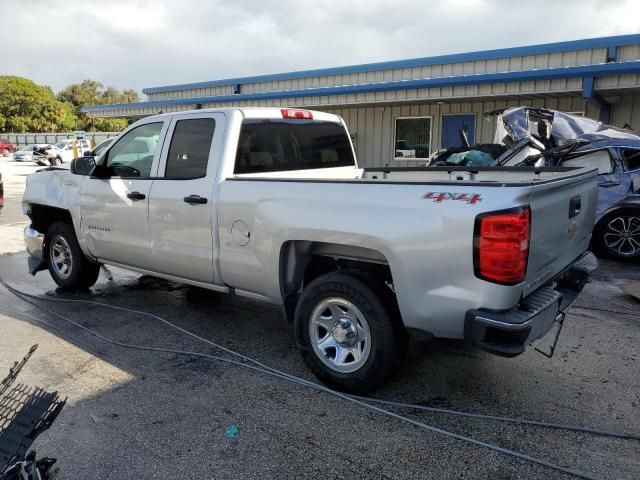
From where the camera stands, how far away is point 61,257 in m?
6.09

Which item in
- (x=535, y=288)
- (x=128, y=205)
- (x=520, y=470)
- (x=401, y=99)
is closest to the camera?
(x=520, y=470)

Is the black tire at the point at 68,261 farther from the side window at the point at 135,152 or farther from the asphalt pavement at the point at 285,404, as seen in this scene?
the side window at the point at 135,152

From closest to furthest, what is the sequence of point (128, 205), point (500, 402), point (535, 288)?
point (535, 288), point (500, 402), point (128, 205)

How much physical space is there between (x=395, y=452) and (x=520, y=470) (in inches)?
25.6

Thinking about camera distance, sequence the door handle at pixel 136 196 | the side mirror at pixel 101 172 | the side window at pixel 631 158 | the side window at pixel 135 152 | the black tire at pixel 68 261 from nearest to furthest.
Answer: the door handle at pixel 136 196 → the side window at pixel 135 152 → the side mirror at pixel 101 172 → the black tire at pixel 68 261 → the side window at pixel 631 158

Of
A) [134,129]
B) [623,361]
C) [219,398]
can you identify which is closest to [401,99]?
[134,129]

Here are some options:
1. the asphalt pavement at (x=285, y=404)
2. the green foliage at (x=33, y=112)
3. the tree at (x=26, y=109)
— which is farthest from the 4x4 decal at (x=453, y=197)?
the tree at (x=26, y=109)

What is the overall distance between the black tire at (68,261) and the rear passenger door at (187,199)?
1.51 metres

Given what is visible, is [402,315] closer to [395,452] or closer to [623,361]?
[395,452]

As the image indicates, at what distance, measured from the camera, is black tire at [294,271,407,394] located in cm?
344

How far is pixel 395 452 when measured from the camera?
298cm

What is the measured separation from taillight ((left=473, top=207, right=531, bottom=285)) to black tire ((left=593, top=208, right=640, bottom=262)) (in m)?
5.85

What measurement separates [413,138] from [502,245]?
40.3 feet

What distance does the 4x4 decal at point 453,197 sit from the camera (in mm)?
2947
